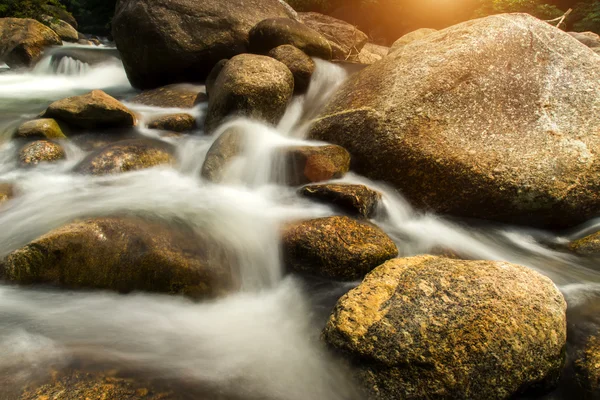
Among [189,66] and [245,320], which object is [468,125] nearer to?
[245,320]

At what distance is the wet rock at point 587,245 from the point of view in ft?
14.0

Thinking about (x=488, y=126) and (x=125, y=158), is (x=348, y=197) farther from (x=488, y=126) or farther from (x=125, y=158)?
(x=125, y=158)

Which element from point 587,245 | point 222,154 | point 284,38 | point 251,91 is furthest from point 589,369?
point 284,38

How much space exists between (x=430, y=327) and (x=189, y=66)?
7880 mm

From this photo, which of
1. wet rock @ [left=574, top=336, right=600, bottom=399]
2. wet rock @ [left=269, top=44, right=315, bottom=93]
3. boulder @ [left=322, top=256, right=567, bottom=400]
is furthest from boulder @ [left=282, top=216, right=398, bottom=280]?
wet rock @ [left=269, top=44, right=315, bottom=93]

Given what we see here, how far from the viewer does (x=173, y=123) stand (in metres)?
6.53

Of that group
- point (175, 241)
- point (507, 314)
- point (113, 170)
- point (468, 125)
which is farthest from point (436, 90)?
point (113, 170)

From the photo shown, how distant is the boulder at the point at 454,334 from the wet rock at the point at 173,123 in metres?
5.00

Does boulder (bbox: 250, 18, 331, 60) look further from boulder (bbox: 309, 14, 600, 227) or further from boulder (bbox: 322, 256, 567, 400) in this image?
boulder (bbox: 322, 256, 567, 400)

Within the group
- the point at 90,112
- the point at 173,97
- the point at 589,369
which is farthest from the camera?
the point at 173,97

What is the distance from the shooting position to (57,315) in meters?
2.86

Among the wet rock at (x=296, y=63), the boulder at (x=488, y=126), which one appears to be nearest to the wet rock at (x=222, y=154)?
the boulder at (x=488, y=126)

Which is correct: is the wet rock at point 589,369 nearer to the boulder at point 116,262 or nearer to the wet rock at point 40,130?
the boulder at point 116,262

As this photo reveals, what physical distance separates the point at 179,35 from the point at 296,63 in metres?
2.77
